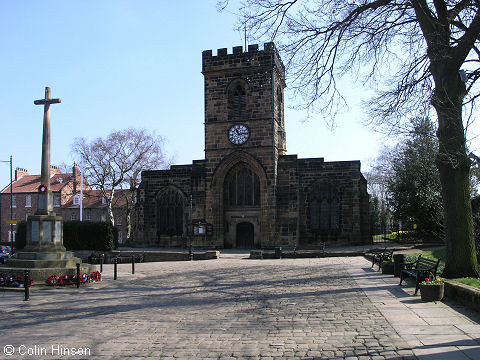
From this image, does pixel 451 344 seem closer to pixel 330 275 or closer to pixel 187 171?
pixel 330 275

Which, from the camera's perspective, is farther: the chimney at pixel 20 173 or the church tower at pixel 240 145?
the chimney at pixel 20 173

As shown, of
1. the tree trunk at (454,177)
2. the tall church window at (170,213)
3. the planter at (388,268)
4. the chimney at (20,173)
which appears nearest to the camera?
the tree trunk at (454,177)

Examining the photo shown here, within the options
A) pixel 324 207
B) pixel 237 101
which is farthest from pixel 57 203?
pixel 324 207

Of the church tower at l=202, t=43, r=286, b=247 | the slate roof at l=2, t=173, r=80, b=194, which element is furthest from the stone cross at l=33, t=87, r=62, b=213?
the slate roof at l=2, t=173, r=80, b=194

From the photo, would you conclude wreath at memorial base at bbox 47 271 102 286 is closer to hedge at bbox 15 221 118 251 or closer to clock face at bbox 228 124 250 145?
hedge at bbox 15 221 118 251

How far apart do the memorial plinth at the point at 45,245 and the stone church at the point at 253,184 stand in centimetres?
1613

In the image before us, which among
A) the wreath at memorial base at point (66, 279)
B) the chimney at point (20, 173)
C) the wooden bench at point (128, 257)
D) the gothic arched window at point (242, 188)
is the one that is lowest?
the wooden bench at point (128, 257)

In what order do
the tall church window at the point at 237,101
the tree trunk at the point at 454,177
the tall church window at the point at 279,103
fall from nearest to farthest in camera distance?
the tree trunk at the point at 454,177, the tall church window at the point at 237,101, the tall church window at the point at 279,103

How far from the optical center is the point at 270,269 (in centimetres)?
1762

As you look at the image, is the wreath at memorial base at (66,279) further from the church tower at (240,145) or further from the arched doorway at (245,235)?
the arched doorway at (245,235)

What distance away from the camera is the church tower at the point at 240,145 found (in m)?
31.7

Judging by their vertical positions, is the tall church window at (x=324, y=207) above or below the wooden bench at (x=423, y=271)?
above

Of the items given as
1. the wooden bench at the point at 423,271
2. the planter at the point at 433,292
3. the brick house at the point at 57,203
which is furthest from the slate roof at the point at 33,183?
the planter at the point at 433,292

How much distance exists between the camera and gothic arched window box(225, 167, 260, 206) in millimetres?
32625
